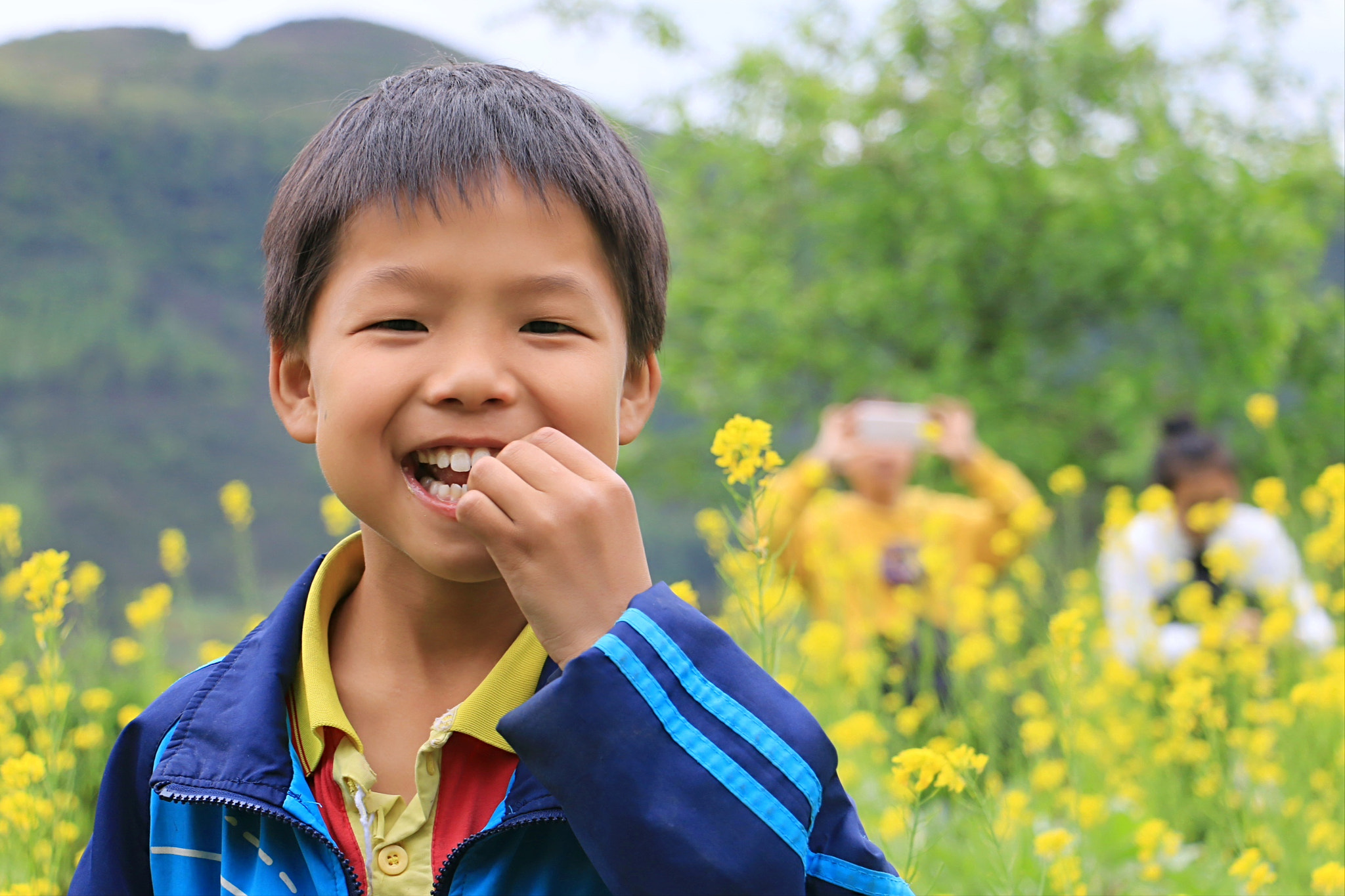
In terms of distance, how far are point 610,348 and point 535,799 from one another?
45 cm

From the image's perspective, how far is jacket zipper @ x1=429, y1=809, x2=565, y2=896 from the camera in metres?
0.97

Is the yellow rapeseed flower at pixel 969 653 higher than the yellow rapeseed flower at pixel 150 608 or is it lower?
higher

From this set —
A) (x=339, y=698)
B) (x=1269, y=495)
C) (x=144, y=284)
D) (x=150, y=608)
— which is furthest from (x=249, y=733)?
(x=144, y=284)

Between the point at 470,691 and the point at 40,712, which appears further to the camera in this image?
the point at 40,712

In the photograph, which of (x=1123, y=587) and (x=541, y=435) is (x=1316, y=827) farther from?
(x=1123, y=587)

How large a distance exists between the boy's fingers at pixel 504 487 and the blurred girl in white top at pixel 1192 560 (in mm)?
2520

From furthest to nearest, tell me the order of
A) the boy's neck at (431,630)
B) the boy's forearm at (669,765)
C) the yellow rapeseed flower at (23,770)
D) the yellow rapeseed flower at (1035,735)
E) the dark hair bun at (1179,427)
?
the dark hair bun at (1179,427), the yellow rapeseed flower at (1035,735), the yellow rapeseed flower at (23,770), the boy's neck at (431,630), the boy's forearm at (669,765)

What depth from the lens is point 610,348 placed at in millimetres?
1091

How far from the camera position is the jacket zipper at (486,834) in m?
0.97

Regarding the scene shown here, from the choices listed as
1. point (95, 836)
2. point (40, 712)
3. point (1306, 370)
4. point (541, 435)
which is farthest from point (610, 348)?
point (1306, 370)

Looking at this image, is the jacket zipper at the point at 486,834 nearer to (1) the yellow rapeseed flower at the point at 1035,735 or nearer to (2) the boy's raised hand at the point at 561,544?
(2) the boy's raised hand at the point at 561,544

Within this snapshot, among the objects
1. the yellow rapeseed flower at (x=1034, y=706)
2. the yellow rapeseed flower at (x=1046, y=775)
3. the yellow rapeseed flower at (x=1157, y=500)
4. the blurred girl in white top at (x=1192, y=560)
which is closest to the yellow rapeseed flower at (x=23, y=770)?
the yellow rapeseed flower at (x=1046, y=775)

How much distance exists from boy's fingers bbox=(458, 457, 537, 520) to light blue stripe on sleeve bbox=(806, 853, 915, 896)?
411mm

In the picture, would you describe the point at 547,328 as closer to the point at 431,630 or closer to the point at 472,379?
the point at 472,379
